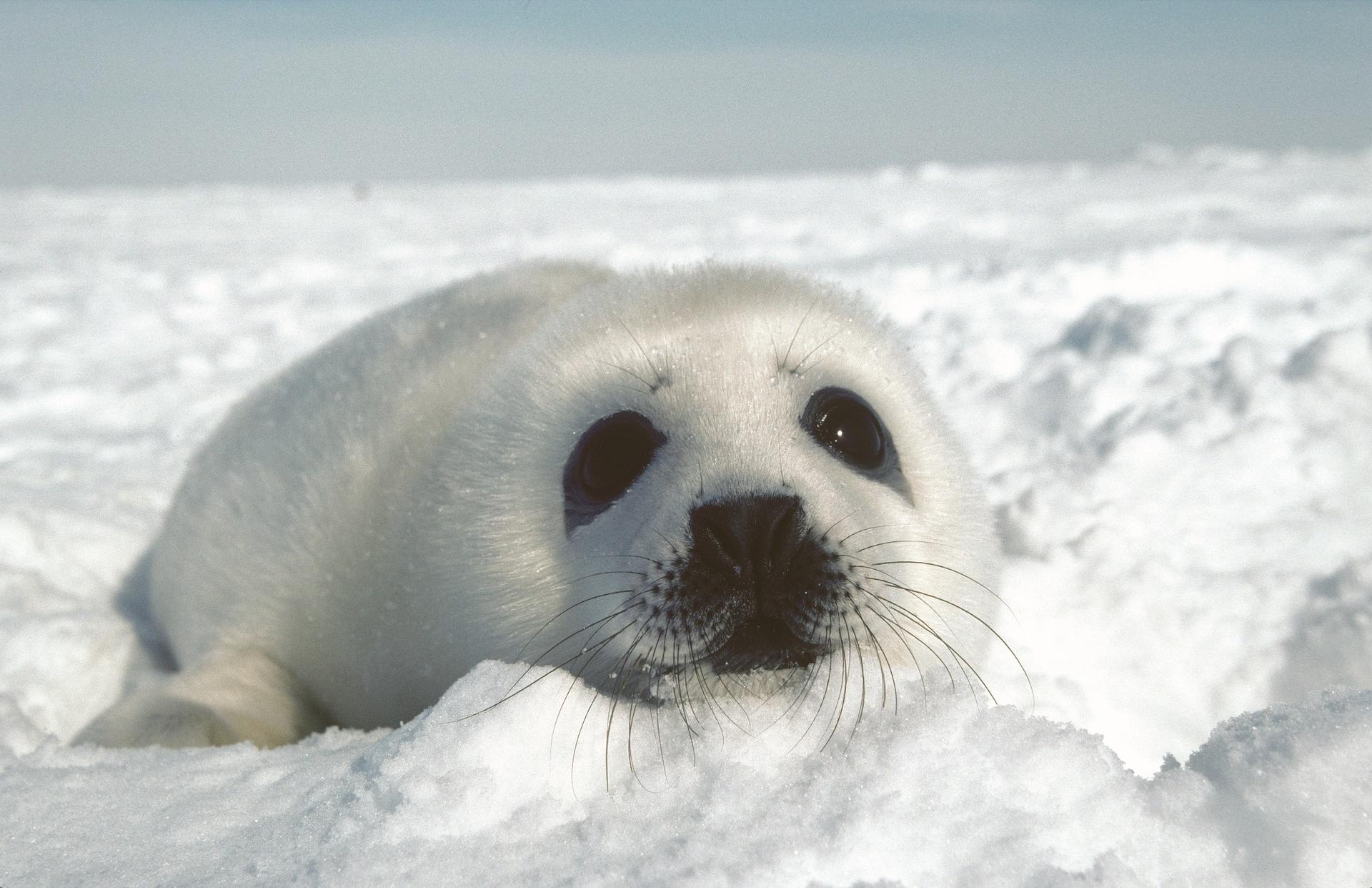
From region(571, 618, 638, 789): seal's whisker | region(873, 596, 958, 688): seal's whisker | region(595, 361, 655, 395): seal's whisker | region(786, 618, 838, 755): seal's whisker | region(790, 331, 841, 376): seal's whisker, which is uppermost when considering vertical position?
region(790, 331, 841, 376): seal's whisker

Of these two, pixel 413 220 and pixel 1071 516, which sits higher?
pixel 413 220

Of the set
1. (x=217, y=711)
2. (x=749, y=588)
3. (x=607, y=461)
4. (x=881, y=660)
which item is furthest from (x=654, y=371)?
(x=217, y=711)

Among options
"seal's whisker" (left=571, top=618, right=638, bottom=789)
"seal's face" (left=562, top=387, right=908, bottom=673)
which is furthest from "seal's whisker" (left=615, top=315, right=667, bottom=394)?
"seal's whisker" (left=571, top=618, right=638, bottom=789)

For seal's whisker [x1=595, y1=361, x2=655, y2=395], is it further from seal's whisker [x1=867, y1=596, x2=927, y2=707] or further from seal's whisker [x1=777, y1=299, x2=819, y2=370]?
seal's whisker [x1=867, y1=596, x2=927, y2=707]

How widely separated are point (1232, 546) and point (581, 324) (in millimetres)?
1955

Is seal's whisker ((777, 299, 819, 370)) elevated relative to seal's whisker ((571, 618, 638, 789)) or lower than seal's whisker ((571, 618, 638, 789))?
elevated

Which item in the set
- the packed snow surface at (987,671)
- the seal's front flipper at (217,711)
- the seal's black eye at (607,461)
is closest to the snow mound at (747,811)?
the packed snow surface at (987,671)

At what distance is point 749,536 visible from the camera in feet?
4.81

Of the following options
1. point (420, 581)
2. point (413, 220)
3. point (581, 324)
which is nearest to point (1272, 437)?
point (581, 324)

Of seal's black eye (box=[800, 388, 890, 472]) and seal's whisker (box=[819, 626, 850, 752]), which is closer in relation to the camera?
seal's whisker (box=[819, 626, 850, 752])

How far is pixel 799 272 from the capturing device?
216 cm

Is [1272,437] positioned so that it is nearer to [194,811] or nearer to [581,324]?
[581,324]

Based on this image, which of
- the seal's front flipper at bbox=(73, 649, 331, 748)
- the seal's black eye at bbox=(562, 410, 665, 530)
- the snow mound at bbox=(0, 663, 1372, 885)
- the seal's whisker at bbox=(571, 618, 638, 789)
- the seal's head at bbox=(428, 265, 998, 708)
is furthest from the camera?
the seal's front flipper at bbox=(73, 649, 331, 748)

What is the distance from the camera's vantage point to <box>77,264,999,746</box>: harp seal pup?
59.9 inches
